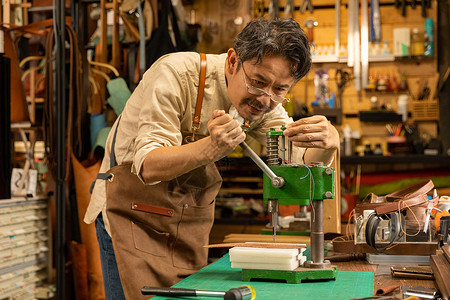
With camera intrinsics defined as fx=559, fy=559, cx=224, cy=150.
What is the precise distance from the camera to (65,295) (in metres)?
4.04

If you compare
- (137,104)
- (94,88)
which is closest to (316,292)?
(137,104)

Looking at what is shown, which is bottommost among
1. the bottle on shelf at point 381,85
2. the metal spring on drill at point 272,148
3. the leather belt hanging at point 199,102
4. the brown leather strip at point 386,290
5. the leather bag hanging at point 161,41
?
the brown leather strip at point 386,290

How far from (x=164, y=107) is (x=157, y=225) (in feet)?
1.42

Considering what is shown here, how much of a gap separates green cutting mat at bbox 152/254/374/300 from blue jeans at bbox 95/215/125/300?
1.55 ft

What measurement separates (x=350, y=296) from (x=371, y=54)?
4.37 meters

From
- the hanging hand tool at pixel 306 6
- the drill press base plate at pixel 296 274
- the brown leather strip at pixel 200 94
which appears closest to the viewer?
the drill press base plate at pixel 296 274

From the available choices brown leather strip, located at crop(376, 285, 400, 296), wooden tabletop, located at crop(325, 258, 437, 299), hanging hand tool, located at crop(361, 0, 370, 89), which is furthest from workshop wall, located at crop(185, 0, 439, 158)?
brown leather strip, located at crop(376, 285, 400, 296)

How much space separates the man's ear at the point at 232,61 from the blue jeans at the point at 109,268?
30.1 inches

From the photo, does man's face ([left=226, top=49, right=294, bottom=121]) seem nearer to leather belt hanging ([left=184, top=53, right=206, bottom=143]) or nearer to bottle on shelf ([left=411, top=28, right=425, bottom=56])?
leather belt hanging ([left=184, top=53, right=206, bottom=143])

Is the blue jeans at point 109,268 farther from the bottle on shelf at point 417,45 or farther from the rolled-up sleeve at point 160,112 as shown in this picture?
the bottle on shelf at point 417,45

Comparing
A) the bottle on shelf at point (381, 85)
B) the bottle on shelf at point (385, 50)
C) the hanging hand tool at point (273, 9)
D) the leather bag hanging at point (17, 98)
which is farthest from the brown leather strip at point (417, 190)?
the hanging hand tool at point (273, 9)

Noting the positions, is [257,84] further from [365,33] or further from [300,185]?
[365,33]

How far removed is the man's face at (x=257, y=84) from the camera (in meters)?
1.79

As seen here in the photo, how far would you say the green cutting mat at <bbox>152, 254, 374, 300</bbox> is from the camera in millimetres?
1389
